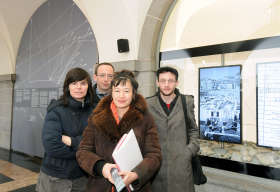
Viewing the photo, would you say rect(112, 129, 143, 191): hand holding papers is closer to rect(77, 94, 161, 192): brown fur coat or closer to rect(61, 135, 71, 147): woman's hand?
rect(77, 94, 161, 192): brown fur coat

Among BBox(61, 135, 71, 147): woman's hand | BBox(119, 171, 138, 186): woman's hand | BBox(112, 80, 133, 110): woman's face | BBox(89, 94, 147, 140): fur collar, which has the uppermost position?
BBox(112, 80, 133, 110): woman's face

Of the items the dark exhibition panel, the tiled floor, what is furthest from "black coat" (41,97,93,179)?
the dark exhibition panel

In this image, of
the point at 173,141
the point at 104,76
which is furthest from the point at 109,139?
the point at 104,76

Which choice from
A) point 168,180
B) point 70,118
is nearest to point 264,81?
point 168,180

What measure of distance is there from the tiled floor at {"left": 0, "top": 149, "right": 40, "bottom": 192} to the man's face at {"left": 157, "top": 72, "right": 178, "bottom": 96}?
307 centimetres

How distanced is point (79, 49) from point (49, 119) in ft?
10.3

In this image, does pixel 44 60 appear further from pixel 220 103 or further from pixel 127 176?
pixel 127 176

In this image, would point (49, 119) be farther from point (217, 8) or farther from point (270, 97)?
point (217, 8)

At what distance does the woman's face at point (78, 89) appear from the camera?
1773mm

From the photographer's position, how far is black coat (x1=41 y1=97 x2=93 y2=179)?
1662 millimetres

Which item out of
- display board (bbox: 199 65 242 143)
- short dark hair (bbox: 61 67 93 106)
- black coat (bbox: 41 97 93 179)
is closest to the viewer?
black coat (bbox: 41 97 93 179)

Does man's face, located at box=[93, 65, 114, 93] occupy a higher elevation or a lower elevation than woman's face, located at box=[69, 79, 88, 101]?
higher

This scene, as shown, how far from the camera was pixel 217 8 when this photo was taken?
2.80 metres

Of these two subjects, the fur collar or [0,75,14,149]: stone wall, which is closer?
the fur collar
